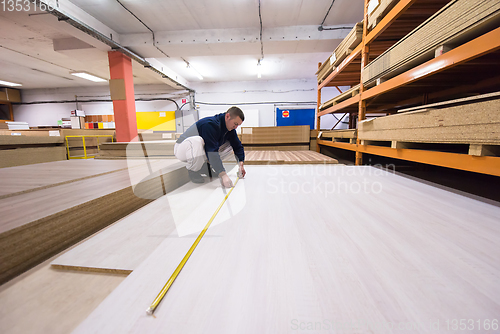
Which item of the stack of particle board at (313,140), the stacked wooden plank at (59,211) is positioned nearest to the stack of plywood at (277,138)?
the stack of particle board at (313,140)

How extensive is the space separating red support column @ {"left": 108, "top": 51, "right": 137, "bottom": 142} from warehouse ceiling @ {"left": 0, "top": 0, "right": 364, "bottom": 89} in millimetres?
297

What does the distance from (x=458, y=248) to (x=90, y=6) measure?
21.0ft

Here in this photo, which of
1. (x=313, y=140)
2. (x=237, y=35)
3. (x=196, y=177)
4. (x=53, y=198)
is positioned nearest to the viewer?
(x=53, y=198)

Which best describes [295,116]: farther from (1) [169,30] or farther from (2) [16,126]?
(2) [16,126]

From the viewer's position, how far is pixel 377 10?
92.3 inches

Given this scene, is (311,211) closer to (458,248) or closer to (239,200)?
(239,200)

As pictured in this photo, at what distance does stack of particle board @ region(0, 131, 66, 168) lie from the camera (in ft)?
10.9

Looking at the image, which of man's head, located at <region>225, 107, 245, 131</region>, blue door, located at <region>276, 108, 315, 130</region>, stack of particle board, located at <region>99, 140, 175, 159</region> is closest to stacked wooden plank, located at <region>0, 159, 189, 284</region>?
man's head, located at <region>225, 107, 245, 131</region>

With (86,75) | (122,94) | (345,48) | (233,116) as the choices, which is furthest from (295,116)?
(86,75)

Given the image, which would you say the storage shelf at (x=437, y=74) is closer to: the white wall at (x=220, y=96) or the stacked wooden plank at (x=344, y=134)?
the stacked wooden plank at (x=344, y=134)

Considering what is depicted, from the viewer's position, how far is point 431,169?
3170 millimetres

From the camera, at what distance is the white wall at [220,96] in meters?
9.11

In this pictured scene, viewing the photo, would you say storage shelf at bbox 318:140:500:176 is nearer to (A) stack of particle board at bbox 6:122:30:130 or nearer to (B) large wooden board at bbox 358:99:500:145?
(B) large wooden board at bbox 358:99:500:145

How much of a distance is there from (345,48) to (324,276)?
3768 millimetres
